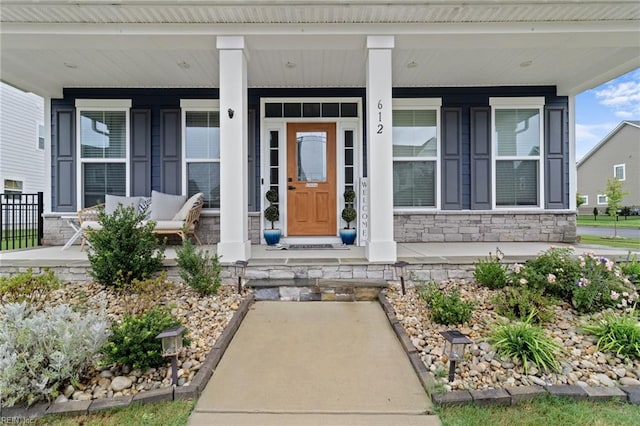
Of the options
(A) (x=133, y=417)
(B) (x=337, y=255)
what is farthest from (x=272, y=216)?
(A) (x=133, y=417)

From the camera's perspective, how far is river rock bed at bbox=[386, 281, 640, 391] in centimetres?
197

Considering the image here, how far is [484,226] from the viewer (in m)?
5.43

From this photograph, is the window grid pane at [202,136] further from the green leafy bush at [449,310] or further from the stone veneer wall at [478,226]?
the green leafy bush at [449,310]

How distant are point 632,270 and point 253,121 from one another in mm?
5089

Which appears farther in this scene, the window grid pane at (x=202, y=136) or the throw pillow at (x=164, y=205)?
the window grid pane at (x=202, y=136)

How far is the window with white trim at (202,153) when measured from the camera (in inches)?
212

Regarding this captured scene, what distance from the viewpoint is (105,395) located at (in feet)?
6.06

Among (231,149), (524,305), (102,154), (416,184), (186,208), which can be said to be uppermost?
(102,154)

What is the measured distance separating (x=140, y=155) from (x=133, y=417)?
4648 millimetres

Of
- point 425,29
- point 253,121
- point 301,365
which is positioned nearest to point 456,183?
point 425,29

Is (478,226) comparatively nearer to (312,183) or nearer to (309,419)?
(312,183)

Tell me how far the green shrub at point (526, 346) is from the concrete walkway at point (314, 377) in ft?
2.18

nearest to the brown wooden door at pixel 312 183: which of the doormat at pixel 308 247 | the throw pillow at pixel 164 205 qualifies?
the doormat at pixel 308 247

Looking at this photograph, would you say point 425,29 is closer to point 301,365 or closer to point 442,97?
point 442,97
